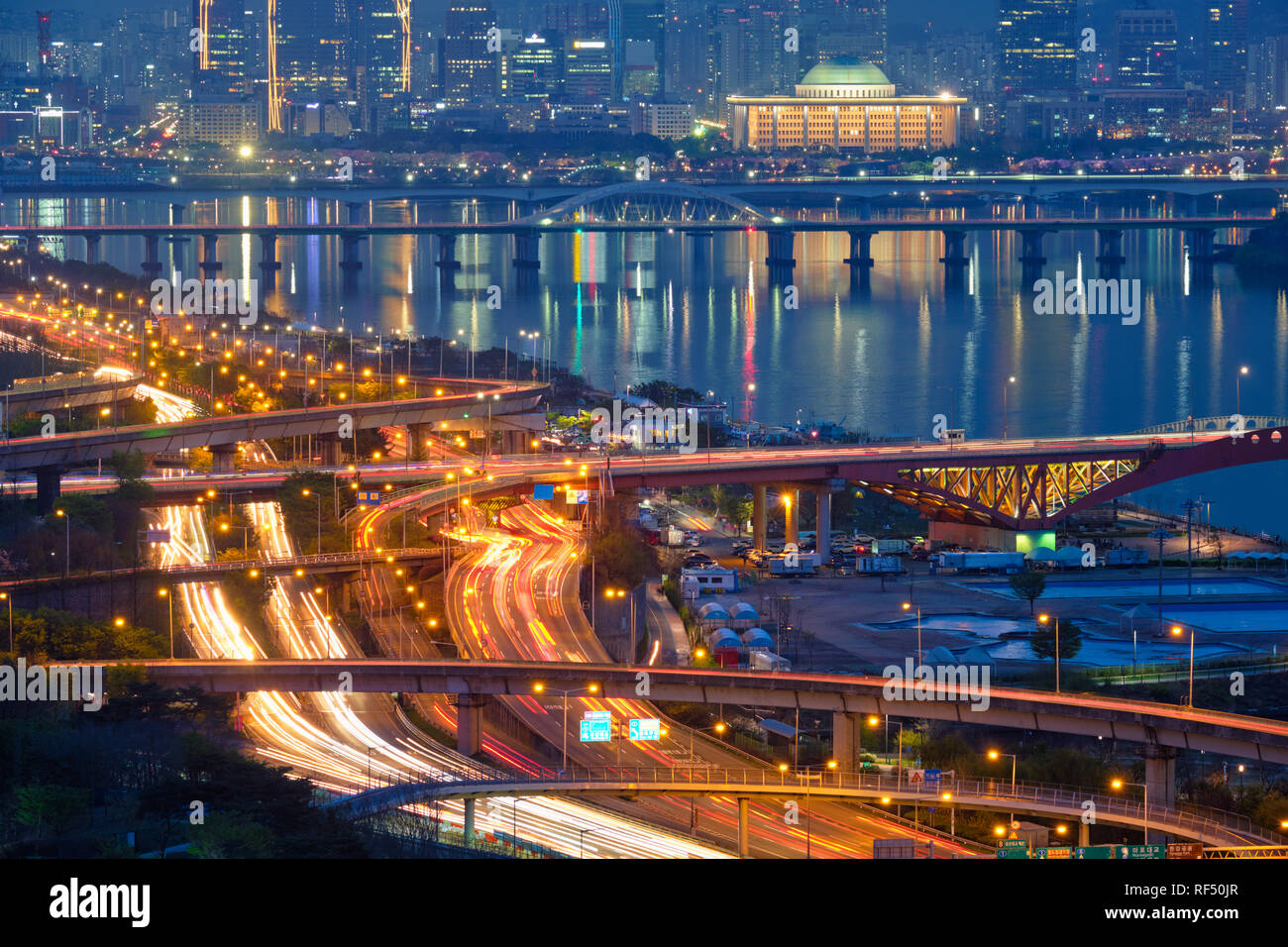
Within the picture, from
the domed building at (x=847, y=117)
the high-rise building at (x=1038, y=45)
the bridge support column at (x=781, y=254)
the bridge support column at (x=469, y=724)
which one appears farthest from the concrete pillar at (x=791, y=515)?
the high-rise building at (x=1038, y=45)

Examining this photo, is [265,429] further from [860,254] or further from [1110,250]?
[1110,250]

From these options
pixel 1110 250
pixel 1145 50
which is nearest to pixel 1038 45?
pixel 1145 50

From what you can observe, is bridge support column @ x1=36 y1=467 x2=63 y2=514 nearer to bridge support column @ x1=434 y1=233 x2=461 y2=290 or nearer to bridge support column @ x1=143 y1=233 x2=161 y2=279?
bridge support column @ x1=434 y1=233 x2=461 y2=290

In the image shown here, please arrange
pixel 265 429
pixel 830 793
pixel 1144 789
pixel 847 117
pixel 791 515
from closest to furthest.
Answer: pixel 830 793 → pixel 1144 789 → pixel 791 515 → pixel 265 429 → pixel 847 117

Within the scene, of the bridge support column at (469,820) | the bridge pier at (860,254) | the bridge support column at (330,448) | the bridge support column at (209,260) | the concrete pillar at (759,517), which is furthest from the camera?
the bridge pier at (860,254)

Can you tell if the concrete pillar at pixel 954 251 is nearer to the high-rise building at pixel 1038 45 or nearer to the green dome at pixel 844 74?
the green dome at pixel 844 74

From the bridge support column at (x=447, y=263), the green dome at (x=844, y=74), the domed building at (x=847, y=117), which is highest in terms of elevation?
the green dome at (x=844, y=74)

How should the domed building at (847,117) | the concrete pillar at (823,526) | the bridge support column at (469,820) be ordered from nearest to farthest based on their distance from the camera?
1. the bridge support column at (469,820)
2. the concrete pillar at (823,526)
3. the domed building at (847,117)

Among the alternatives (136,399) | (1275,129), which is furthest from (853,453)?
(1275,129)
